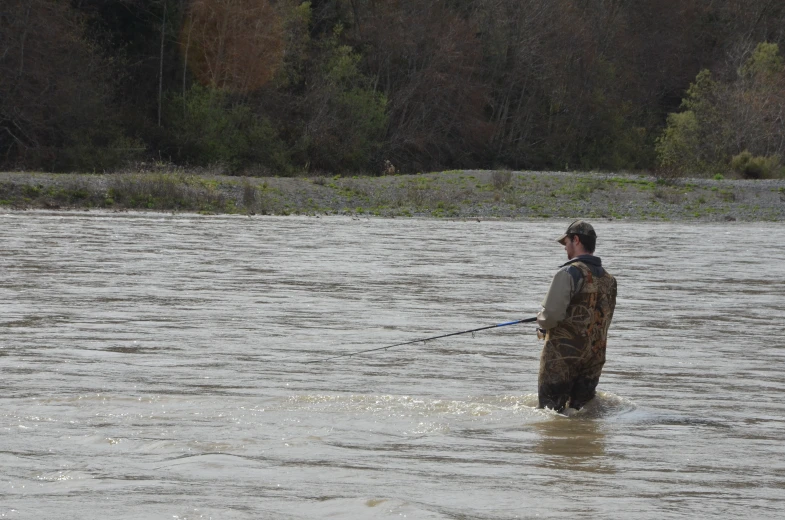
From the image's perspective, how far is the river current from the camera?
6414 mm

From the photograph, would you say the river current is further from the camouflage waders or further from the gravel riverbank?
the gravel riverbank

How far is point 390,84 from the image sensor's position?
63000mm

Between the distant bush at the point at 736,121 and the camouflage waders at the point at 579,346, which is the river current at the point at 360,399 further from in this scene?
the distant bush at the point at 736,121

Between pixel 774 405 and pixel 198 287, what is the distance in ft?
29.1

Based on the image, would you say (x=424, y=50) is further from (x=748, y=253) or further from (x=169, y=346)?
(x=169, y=346)

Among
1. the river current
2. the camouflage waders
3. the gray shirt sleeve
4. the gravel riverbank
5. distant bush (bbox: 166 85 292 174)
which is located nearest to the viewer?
the river current

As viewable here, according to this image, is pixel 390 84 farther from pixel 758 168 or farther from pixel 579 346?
pixel 579 346

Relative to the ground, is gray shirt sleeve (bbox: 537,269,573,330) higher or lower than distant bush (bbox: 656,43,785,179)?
lower

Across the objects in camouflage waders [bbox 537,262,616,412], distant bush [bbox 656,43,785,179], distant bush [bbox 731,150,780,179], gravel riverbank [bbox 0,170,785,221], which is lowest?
gravel riverbank [bbox 0,170,785,221]

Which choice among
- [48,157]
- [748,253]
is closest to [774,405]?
[748,253]

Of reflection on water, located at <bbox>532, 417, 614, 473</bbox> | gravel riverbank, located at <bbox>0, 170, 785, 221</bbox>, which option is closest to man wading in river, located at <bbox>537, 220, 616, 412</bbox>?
reflection on water, located at <bbox>532, 417, 614, 473</bbox>

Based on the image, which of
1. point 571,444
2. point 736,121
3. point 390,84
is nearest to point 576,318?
point 571,444

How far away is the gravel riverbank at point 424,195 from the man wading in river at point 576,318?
25.0 m

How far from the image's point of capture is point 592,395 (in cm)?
875
